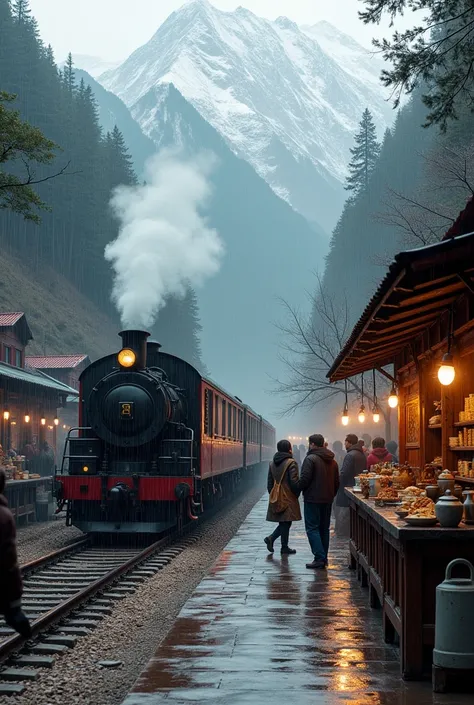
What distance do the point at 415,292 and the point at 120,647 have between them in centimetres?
399

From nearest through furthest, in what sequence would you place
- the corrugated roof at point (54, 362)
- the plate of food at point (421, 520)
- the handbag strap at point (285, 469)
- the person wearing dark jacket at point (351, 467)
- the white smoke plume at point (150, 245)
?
the plate of food at point (421, 520) < the handbag strap at point (285, 469) < the person wearing dark jacket at point (351, 467) < the white smoke plume at point (150, 245) < the corrugated roof at point (54, 362)

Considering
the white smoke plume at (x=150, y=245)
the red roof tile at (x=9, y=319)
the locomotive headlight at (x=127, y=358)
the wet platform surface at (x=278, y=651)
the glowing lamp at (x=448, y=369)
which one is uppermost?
the white smoke plume at (x=150, y=245)

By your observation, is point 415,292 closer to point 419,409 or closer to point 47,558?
point 419,409

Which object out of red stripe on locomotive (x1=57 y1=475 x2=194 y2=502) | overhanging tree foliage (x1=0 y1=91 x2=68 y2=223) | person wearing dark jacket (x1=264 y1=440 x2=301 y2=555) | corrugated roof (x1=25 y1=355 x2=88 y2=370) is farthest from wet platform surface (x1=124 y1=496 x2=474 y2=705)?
corrugated roof (x1=25 y1=355 x2=88 y2=370)

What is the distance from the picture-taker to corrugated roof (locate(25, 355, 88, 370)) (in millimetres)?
48406

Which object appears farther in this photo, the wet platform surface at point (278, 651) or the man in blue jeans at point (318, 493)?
the man in blue jeans at point (318, 493)

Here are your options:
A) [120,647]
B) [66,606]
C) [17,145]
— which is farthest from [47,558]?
[17,145]

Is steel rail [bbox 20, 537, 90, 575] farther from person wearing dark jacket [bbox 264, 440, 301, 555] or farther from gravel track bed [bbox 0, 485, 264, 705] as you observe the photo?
person wearing dark jacket [bbox 264, 440, 301, 555]

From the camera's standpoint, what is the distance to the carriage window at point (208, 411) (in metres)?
18.2

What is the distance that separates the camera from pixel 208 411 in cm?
1873

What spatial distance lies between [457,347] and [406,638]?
4.43m

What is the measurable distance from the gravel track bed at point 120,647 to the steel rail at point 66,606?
387 mm

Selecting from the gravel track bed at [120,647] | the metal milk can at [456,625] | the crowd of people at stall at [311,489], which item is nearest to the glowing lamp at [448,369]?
A: the metal milk can at [456,625]

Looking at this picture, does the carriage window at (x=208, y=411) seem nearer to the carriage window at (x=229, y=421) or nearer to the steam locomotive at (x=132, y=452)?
the steam locomotive at (x=132, y=452)
